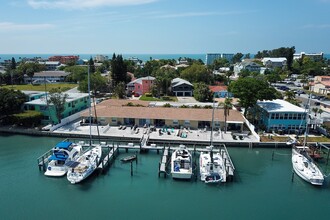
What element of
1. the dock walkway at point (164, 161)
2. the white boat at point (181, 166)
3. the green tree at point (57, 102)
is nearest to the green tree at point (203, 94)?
the dock walkway at point (164, 161)

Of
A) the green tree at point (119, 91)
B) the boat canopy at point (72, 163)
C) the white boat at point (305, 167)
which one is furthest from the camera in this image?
→ the green tree at point (119, 91)

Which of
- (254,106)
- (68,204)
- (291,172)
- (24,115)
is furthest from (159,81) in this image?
(68,204)

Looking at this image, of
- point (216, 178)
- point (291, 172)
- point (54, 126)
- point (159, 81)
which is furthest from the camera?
point (159, 81)

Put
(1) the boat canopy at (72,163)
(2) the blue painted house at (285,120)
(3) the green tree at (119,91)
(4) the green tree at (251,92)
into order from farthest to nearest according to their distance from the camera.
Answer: (3) the green tree at (119,91) < (4) the green tree at (251,92) < (2) the blue painted house at (285,120) < (1) the boat canopy at (72,163)

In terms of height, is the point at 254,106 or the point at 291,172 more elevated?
the point at 254,106

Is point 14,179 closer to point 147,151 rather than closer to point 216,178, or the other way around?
point 147,151

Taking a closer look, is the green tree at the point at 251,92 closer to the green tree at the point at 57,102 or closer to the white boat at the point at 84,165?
the white boat at the point at 84,165

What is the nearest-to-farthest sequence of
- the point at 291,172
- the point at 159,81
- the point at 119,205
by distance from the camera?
1. the point at 119,205
2. the point at 291,172
3. the point at 159,81

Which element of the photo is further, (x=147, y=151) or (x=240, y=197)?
(x=147, y=151)
